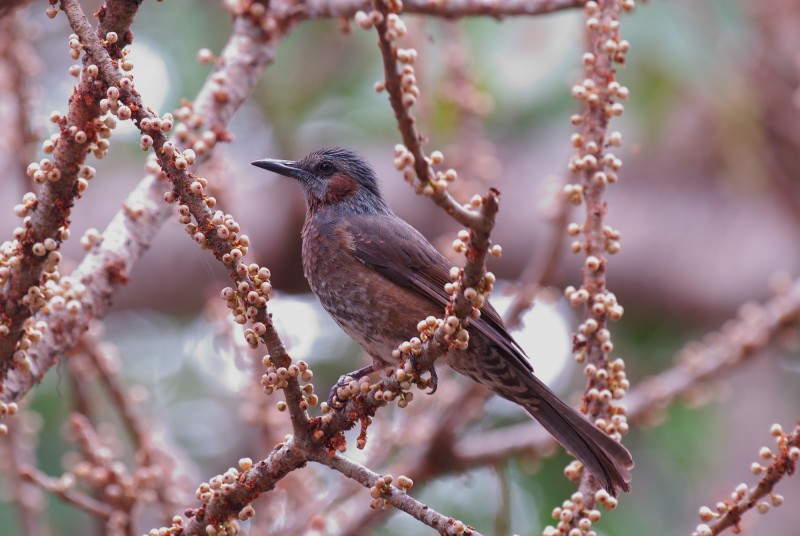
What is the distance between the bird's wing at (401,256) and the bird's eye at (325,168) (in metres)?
0.44

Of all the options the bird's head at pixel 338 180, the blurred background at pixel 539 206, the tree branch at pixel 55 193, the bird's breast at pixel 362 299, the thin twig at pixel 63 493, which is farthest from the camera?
the blurred background at pixel 539 206

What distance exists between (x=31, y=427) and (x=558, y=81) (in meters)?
3.15

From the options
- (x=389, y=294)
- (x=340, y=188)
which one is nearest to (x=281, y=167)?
(x=340, y=188)

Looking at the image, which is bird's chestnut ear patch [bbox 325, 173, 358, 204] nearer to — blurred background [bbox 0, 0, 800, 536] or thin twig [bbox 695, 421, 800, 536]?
blurred background [bbox 0, 0, 800, 536]

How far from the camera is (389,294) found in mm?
3572

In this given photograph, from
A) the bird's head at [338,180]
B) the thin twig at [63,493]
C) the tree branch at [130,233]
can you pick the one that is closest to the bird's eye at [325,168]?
the bird's head at [338,180]

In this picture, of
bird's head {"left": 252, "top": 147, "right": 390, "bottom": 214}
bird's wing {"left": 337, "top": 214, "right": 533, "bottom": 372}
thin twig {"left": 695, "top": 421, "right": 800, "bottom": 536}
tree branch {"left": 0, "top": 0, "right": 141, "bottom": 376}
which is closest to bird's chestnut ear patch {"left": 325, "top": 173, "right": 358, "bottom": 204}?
Result: bird's head {"left": 252, "top": 147, "right": 390, "bottom": 214}

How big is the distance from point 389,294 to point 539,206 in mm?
1840

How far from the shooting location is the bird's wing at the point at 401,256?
11.8 feet

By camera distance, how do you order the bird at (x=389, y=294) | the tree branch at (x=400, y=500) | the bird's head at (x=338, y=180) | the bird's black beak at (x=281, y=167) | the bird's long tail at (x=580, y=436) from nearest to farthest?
the tree branch at (x=400, y=500) < the bird's long tail at (x=580, y=436) < the bird at (x=389, y=294) < the bird's black beak at (x=281, y=167) < the bird's head at (x=338, y=180)

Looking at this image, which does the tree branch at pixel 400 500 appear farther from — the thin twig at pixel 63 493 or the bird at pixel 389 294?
the thin twig at pixel 63 493

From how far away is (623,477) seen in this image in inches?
107

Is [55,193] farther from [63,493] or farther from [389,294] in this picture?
[389,294]

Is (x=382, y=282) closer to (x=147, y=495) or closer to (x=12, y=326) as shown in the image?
(x=147, y=495)
